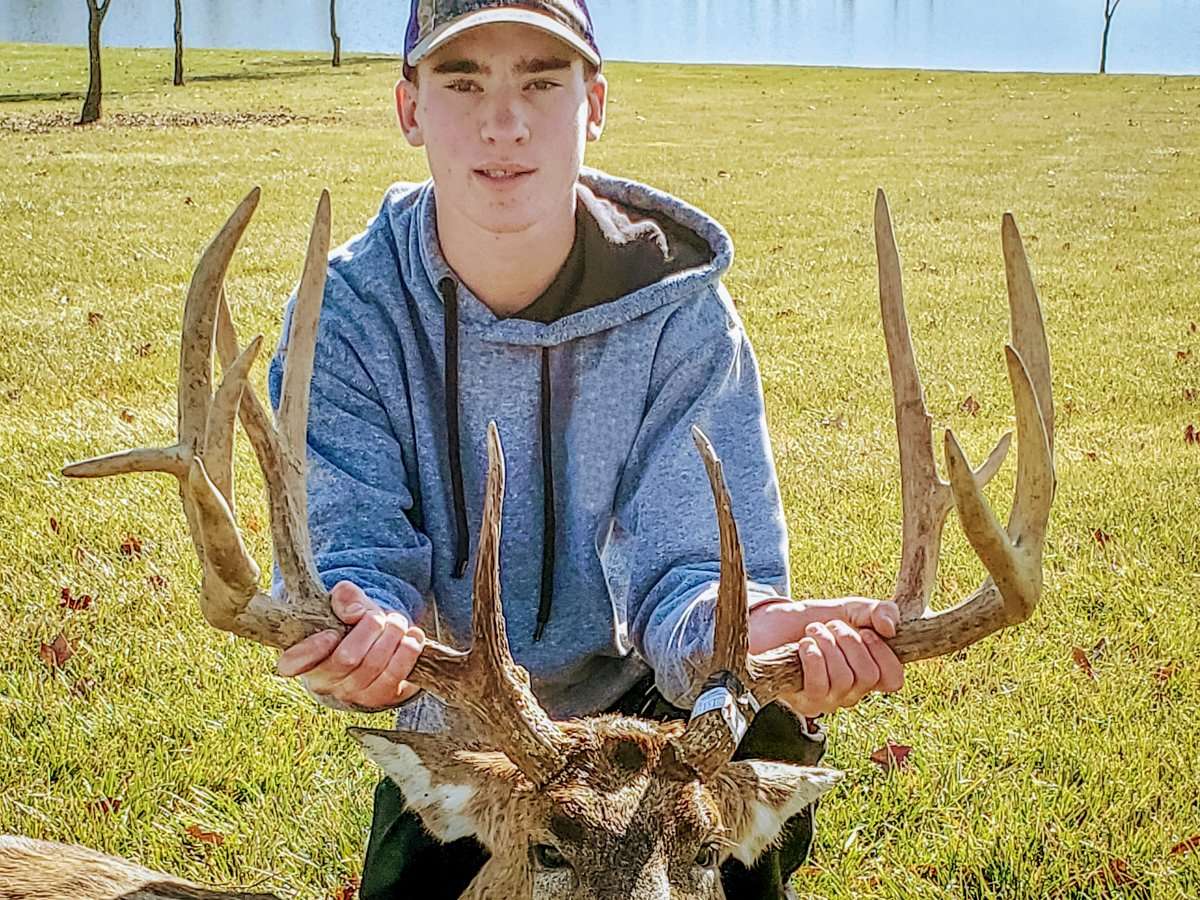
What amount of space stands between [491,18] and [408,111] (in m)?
0.51

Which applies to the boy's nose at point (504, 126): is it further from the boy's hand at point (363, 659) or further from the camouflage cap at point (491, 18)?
the boy's hand at point (363, 659)

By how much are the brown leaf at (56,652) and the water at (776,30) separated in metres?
49.9

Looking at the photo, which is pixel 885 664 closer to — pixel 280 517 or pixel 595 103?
pixel 280 517

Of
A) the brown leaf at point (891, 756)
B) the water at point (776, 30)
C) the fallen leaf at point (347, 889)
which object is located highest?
the water at point (776, 30)

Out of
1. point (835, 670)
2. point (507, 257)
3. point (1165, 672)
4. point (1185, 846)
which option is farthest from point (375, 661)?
point (1165, 672)

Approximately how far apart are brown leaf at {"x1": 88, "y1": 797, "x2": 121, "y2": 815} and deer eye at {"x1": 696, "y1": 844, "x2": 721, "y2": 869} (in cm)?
231

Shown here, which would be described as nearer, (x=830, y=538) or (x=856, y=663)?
(x=856, y=663)

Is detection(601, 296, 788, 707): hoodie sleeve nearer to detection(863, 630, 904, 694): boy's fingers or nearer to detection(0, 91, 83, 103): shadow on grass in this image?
detection(863, 630, 904, 694): boy's fingers

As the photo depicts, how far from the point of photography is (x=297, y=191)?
17.2 m

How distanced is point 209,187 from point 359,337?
15.3 meters

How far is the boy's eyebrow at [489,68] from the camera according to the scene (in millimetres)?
3092

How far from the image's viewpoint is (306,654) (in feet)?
8.59

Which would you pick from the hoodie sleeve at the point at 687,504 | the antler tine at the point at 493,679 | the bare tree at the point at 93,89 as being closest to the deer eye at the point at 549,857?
the antler tine at the point at 493,679

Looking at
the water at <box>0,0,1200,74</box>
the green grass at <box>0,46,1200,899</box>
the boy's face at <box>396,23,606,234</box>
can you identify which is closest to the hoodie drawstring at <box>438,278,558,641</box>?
the boy's face at <box>396,23,606,234</box>
